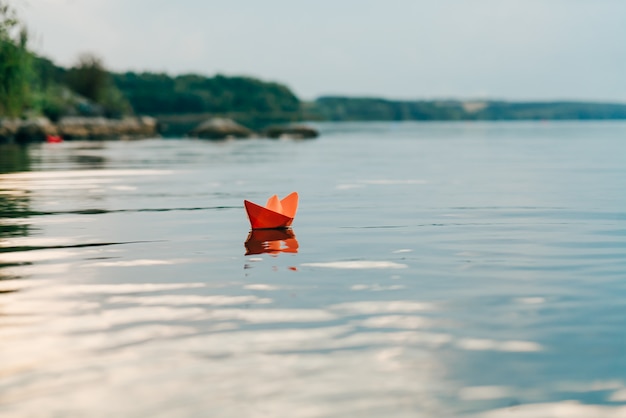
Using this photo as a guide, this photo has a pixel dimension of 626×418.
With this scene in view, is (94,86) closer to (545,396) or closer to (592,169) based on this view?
(592,169)

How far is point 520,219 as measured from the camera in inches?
746

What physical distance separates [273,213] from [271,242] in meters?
1.77

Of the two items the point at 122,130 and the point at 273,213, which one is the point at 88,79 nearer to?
the point at 122,130

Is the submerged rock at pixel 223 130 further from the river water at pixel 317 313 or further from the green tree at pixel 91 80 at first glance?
the river water at pixel 317 313

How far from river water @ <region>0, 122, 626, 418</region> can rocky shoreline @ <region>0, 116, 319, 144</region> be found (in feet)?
217

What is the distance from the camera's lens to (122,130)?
107625mm

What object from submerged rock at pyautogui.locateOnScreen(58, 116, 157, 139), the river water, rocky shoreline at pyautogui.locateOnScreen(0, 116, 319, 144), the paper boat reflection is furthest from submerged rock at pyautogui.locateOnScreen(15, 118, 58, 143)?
the paper boat reflection

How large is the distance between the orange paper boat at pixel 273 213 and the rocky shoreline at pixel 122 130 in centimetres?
6767

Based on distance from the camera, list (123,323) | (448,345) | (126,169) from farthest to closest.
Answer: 1. (126,169)
2. (123,323)
3. (448,345)

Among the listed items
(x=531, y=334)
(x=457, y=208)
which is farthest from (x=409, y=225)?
(x=531, y=334)

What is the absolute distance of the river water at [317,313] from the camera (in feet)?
21.5

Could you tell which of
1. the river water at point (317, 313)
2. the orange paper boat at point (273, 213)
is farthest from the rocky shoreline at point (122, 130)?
the orange paper boat at point (273, 213)

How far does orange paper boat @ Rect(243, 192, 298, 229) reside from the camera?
656 inches

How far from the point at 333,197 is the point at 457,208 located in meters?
4.30
